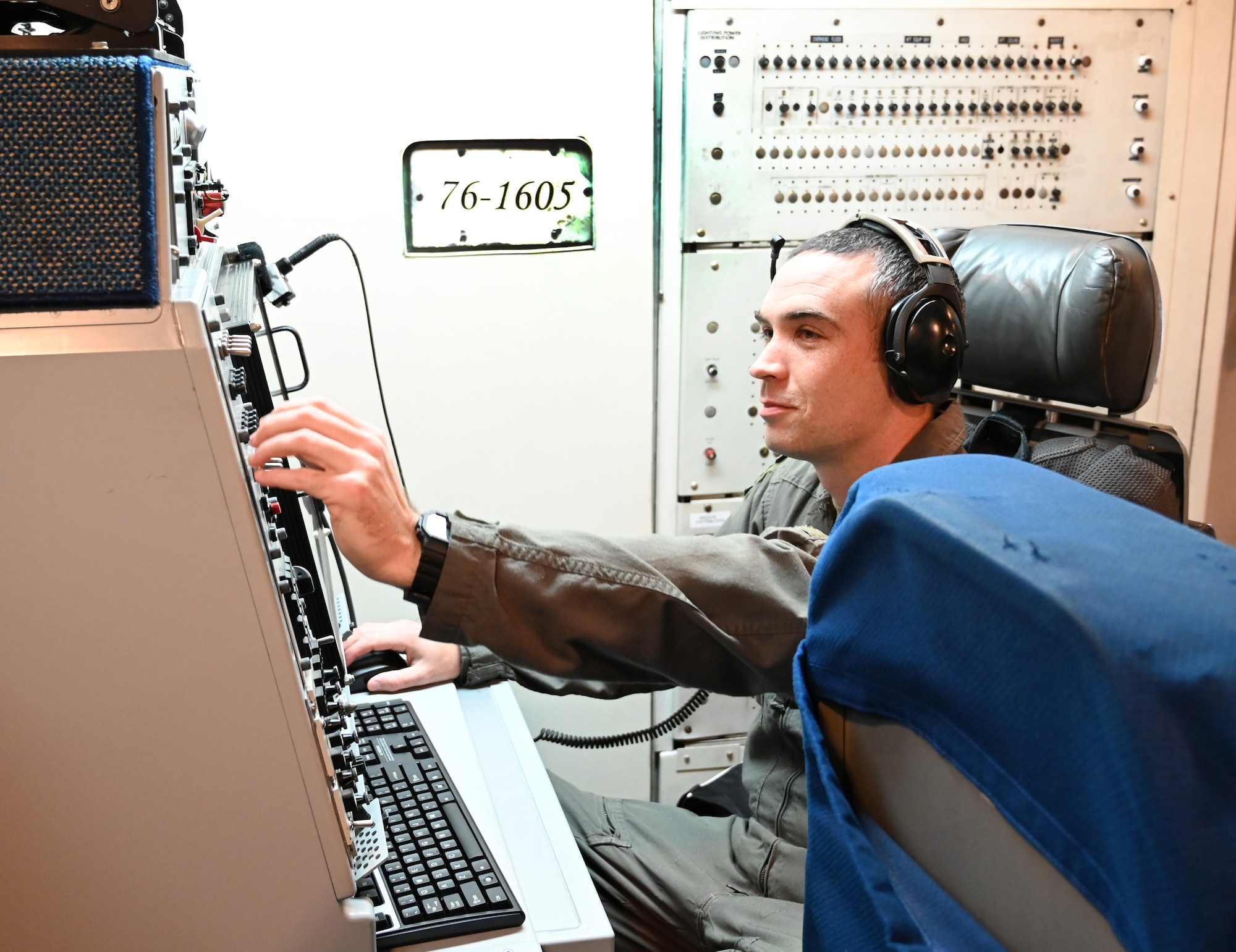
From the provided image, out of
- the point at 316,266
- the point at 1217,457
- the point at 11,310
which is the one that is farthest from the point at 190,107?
the point at 1217,457

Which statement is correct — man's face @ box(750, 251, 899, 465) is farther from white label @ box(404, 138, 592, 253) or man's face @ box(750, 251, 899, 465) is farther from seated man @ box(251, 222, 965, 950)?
white label @ box(404, 138, 592, 253)

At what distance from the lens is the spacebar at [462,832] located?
40.3 inches

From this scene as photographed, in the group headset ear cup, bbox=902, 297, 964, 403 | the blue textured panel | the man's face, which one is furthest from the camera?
the man's face

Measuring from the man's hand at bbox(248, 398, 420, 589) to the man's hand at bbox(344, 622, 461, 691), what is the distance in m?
0.57

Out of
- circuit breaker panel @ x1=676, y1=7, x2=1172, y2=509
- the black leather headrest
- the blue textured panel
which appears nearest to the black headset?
the black leather headrest

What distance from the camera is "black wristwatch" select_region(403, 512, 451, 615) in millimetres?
946

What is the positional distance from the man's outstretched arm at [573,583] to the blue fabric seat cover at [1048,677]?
47cm

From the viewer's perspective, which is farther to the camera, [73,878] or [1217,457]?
[1217,457]

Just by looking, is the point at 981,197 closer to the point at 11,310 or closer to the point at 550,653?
the point at 550,653

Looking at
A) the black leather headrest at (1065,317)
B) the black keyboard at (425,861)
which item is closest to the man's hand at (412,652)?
the black keyboard at (425,861)

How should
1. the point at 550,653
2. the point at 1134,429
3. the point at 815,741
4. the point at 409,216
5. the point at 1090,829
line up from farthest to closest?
1. the point at 409,216
2. the point at 1134,429
3. the point at 550,653
4. the point at 815,741
5. the point at 1090,829

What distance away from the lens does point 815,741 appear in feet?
1.78

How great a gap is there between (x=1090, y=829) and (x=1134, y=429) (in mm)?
1150

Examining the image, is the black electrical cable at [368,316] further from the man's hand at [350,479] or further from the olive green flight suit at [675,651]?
the man's hand at [350,479]
